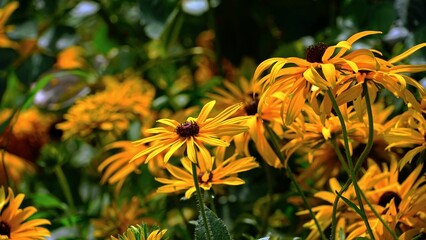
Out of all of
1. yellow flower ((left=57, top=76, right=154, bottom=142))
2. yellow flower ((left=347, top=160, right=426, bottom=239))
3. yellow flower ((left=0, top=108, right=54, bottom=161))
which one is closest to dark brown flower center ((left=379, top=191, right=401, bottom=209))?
yellow flower ((left=347, top=160, right=426, bottom=239))

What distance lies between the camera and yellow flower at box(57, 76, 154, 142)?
4.04ft

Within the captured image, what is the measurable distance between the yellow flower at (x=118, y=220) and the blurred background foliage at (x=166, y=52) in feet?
0.07

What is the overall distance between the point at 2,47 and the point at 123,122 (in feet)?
1.07

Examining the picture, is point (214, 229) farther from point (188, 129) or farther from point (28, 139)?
point (28, 139)

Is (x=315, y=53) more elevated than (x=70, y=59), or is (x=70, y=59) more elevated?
(x=70, y=59)

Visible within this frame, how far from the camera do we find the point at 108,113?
125cm

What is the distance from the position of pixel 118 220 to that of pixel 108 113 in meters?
0.19

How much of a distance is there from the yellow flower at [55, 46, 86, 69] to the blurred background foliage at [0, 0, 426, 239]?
0.03 meters

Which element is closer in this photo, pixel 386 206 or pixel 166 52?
pixel 386 206

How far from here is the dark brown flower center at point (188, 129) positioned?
2.42 ft

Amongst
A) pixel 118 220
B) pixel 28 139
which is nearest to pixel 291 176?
pixel 118 220

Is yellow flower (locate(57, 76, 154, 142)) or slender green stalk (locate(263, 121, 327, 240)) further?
yellow flower (locate(57, 76, 154, 142))

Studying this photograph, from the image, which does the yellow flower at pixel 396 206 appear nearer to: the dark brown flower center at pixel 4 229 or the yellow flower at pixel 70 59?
the dark brown flower center at pixel 4 229

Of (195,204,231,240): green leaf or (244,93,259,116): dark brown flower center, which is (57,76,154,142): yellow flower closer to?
(244,93,259,116): dark brown flower center
